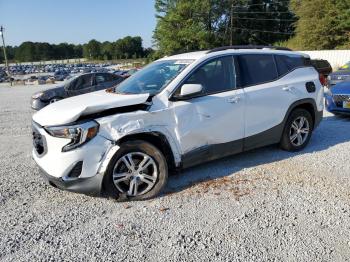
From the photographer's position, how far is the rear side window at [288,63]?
5.43 metres

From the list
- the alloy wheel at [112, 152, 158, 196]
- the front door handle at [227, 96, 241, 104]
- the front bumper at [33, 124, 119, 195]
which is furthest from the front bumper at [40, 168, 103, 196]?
the front door handle at [227, 96, 241, 104]

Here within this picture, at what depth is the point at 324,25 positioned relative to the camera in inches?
1588

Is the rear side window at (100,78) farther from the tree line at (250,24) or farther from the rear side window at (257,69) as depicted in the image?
the tree line at (250,24)

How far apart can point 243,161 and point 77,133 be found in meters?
2.74

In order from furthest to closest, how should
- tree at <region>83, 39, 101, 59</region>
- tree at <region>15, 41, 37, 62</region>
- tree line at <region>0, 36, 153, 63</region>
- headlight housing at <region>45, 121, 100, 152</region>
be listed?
tree at <region>15, 41, 37, 62</region> < tree at <region>83, 39, 101, 59</region> < tree line at <region>0, 36, 153, 63</region> < headlight housing at <region>45, 121, 100, 152</region>

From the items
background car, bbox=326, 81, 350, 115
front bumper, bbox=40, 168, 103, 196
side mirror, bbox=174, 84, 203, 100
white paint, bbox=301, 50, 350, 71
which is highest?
white paint, bbox=301, 50, 350, 71

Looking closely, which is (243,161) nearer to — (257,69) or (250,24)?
(257,69)

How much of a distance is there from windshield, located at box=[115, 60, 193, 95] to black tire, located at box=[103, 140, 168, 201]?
73 centimetres

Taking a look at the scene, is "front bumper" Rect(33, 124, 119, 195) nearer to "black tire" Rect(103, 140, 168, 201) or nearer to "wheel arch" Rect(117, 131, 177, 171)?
"black tire" Rect(103, 140, 168, 201)

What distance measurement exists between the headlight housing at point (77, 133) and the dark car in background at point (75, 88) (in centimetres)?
854

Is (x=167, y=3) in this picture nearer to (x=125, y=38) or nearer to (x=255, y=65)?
(x=255, y=65)

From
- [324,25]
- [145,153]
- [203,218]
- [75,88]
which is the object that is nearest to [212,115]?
[145,153]

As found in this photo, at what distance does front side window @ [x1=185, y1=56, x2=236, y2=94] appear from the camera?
4527 millimetres

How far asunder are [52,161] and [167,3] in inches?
2623
